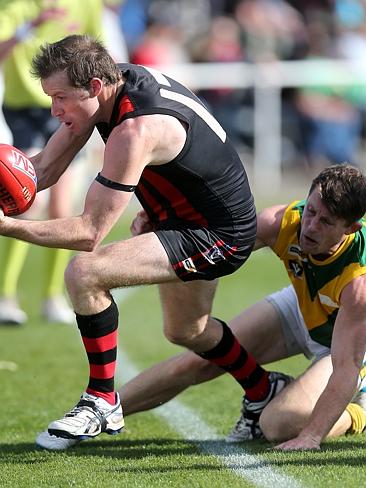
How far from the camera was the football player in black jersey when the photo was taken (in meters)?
4.74

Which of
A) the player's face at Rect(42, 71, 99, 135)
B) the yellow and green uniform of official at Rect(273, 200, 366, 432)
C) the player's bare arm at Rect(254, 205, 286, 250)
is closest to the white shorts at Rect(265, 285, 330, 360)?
the yellow and green uniform of official at Rect(273, 200, 366, 432)

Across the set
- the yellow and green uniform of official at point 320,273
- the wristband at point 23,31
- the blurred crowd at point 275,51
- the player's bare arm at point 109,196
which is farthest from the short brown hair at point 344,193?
the blurred crowd at point 275,51

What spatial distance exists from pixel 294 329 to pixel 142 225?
0.94 metres

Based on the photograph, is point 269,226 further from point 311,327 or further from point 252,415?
point 252,415

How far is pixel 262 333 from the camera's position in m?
5.70

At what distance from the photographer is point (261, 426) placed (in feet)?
17.3

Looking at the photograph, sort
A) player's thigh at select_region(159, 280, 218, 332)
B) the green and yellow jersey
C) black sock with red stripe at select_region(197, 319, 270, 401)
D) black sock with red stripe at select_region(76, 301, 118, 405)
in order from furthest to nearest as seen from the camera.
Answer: black sock with red stripe at select_region(197, 319, 270, 401) → player's thigh at select_region(159, 280, 218, 332) → the green and yellow jersey → black sock with red stripe at select_region(76, 301, 118, 405)

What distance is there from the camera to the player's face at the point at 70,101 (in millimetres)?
4805

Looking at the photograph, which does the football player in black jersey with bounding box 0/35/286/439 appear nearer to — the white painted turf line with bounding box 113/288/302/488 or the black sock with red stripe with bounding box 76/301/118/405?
the black sock with red stripe with bounding box 76/301/118/405

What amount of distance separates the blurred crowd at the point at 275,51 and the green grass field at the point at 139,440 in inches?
286

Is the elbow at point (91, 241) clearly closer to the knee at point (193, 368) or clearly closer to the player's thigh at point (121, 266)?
the player's thigh at point (121, 266)

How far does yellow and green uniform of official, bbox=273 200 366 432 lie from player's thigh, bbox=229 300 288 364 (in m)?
0.28

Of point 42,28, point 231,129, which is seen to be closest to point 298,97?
point 231,129

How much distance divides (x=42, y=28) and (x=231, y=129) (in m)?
7.35
